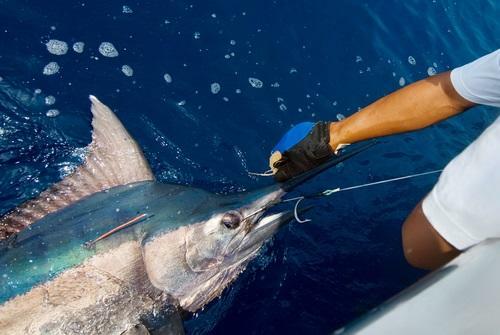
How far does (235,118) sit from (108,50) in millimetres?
885

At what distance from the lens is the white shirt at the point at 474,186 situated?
1735 mm

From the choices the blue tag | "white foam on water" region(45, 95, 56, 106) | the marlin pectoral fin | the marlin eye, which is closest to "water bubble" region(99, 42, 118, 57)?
"white foam on water" region(45, 95, 56, 106)

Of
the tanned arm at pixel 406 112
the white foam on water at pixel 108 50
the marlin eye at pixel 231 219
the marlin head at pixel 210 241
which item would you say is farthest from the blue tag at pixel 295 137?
the white foam on water at pixel 108 50

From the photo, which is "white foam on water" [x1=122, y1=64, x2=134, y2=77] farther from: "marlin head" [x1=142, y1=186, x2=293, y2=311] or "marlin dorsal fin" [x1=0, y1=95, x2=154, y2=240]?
"marlin head" [x1=142, y1=186, x2=293, y2=311]

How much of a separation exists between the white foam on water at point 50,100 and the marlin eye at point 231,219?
137 cm

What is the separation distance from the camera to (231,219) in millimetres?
1966

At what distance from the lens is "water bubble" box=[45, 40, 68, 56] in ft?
9.15

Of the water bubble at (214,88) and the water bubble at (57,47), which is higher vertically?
the water bubble at (57,47)

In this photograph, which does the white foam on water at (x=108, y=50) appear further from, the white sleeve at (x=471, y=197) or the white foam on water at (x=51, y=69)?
the white sleeve at (x=471, y=197)

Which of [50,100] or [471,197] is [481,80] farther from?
[50,100]

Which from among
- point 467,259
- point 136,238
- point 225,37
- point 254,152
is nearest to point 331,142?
point 254,152

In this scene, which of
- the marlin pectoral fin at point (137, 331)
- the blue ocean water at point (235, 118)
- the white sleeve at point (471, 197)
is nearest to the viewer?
the white sleeve at point (471, 197)

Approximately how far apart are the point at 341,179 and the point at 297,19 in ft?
4.63

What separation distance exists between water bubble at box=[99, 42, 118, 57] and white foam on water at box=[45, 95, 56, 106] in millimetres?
422
